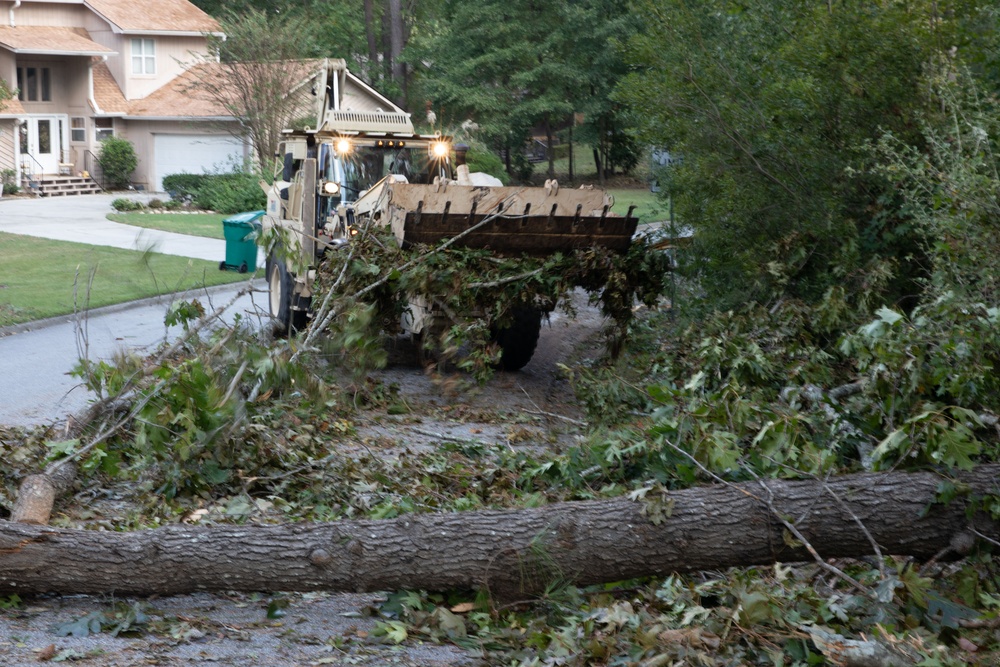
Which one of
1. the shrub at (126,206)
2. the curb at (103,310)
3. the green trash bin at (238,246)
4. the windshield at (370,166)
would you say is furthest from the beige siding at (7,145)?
the windshield at (370,166)

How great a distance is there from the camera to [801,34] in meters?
9.81

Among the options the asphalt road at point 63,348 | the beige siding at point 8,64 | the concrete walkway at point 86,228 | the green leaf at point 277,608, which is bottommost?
the asphalt road at point 63,348

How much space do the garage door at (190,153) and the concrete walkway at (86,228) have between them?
5.00m

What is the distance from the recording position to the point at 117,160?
38812 millimetres

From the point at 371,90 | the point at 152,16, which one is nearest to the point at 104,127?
the point at 152,16

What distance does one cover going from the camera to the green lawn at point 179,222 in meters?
25.4

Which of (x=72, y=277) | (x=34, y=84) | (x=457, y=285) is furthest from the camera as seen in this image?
(x=34, y=84)

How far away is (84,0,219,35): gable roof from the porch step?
227 inches

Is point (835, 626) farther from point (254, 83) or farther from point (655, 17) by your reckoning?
point (254, 83)

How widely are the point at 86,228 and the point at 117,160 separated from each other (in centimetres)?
1438

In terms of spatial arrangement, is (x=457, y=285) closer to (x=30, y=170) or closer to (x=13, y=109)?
(x=13, y=109)

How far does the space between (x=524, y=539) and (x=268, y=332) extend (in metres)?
4.84

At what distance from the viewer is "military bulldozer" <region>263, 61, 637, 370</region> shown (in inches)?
Result: 378

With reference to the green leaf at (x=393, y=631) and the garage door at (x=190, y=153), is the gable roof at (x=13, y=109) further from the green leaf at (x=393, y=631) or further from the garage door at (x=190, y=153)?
the green leaf at (x=393, y=631)
